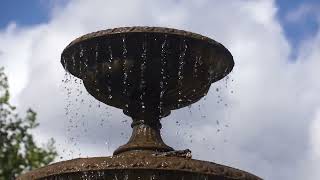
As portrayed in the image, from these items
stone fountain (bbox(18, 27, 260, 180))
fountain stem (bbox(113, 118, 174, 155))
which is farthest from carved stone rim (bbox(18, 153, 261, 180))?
fountain stem (bbox(113, 118, 174, 155))

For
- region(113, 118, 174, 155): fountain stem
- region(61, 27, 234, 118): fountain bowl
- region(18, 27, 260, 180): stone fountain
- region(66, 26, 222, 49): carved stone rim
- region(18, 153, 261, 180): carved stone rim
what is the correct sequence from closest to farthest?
region(18, 153, 261, 180): carved stone rim, region(18, 27, 260, 180): stone fountain, region(66, 26, 222, 49): carved stone rim, region(61, 27, 234, 118): fountain bowl, region(113, 118, 174, 155): fountain stem

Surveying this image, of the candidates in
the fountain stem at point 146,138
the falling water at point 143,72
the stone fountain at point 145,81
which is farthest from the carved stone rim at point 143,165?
the falling water at point 143,72

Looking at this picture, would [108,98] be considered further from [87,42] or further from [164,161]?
[164,161]

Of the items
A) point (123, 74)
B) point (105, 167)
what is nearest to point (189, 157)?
point (105, 167)

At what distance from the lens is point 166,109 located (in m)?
9.66

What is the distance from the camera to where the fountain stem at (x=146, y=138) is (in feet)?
29.3

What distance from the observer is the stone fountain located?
24.2 feet

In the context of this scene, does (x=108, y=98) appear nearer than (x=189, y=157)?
No

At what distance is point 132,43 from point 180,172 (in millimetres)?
1978

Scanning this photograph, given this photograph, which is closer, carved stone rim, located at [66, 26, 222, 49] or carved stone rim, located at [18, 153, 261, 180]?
carved stone rim, located at [18, 153, 261, 180]

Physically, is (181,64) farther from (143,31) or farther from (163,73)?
(143,31)

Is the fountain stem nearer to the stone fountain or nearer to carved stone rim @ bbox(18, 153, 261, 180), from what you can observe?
the stone fountain

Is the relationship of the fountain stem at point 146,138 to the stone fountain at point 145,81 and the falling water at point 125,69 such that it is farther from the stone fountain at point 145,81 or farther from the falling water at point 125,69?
the falling water at point 125,69

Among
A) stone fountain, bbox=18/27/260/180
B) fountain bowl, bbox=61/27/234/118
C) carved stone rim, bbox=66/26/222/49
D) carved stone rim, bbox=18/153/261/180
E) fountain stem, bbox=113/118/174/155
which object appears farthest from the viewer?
fountain stem, bbox=113/118/174/155
